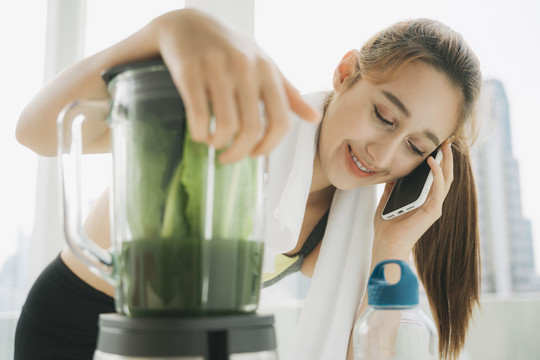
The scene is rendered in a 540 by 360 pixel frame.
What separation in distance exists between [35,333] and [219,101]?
778 millimetres

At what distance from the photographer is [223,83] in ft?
0.99

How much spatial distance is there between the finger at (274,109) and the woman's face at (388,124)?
59cm

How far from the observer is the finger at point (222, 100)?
0.99ft

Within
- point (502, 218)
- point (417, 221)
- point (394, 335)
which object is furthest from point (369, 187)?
point (502, 218)

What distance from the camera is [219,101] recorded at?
30 centimetres

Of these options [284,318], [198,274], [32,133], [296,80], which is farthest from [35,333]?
[296,80]

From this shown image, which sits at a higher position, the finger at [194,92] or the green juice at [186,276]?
the finger at [194,92]

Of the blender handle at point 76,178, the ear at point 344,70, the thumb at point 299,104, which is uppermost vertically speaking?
the ear at point 344,70

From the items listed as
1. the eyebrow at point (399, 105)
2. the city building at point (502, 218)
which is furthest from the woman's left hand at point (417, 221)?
the city building at point (502, 218)

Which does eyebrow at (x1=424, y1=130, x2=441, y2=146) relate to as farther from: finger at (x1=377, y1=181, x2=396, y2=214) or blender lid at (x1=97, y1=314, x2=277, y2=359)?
blender lid at (x1=97, y1=314, x2=277, y2=359)

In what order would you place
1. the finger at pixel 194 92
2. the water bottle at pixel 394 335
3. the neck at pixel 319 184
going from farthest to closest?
the neck at pixel 319 184 < the water bottle at pixel 394 335 < the finger at pixel 194 92

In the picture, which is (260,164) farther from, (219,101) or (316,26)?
(316,26)

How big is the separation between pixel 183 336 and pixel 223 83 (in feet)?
0.57

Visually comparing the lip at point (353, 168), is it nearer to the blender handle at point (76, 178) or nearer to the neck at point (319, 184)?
the neck at point (319, 184)
